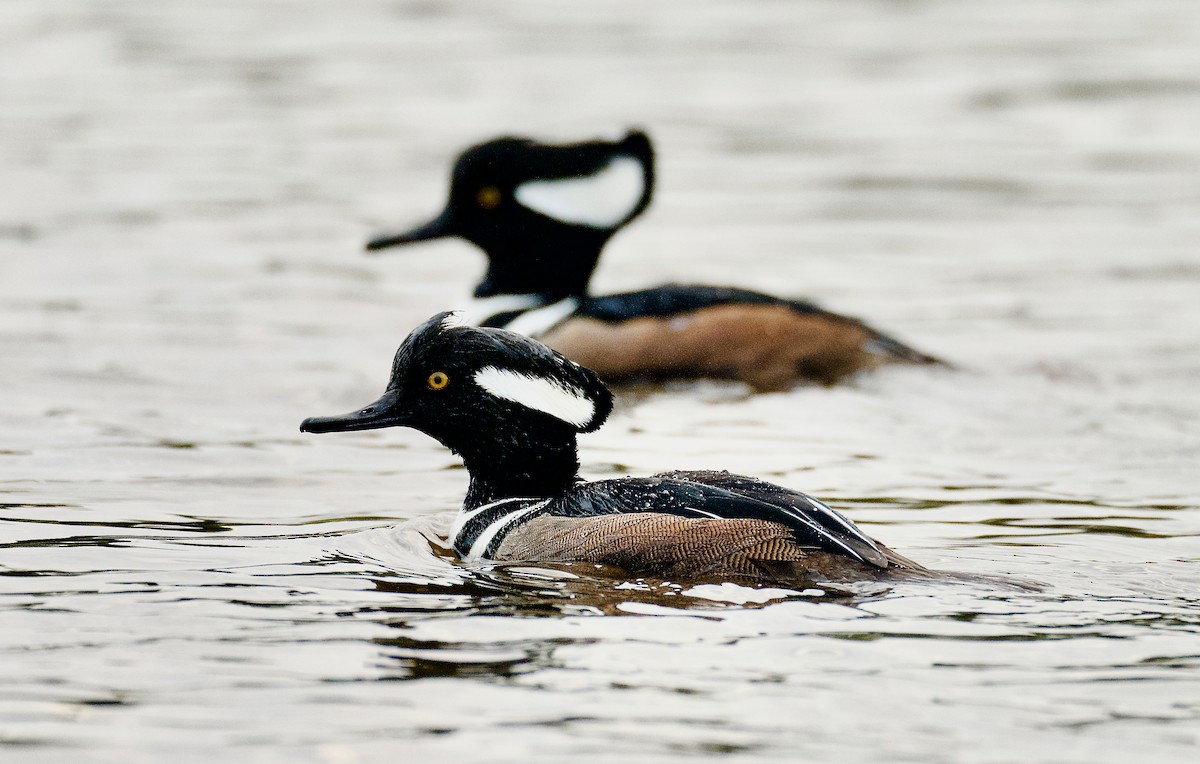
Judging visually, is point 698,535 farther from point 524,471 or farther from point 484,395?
point 484,395

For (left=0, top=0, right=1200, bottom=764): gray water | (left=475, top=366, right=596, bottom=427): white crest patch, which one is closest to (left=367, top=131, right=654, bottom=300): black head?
(left=0, top=0, right=1200, bottom=764): gray water

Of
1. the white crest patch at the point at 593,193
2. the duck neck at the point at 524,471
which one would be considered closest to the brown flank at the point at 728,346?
the white crest patch at the point at 593,193

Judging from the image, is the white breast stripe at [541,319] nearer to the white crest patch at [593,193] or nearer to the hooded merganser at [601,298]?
the hooded merganser at [601,298]

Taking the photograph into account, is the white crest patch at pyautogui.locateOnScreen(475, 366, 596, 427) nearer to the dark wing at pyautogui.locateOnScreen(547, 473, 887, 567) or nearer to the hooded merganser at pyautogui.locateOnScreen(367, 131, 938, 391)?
the dark wing at pyautogui.locateOnScreen(547, 473, 887, 567)

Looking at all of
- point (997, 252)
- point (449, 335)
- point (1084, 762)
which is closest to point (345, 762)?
point (1084, 762)

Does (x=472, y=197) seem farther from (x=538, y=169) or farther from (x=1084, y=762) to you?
(x=1084, y=762)

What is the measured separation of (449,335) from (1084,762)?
2.89m

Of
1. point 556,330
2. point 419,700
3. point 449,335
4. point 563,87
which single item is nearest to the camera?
point 419,700

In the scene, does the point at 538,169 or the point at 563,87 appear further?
the point at 563,87

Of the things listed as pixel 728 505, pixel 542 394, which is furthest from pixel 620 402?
pixel 728 505

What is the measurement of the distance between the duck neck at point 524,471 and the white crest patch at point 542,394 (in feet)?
0.49

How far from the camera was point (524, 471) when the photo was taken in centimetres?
700

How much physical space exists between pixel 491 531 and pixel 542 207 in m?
4.29

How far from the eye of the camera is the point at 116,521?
743cm
